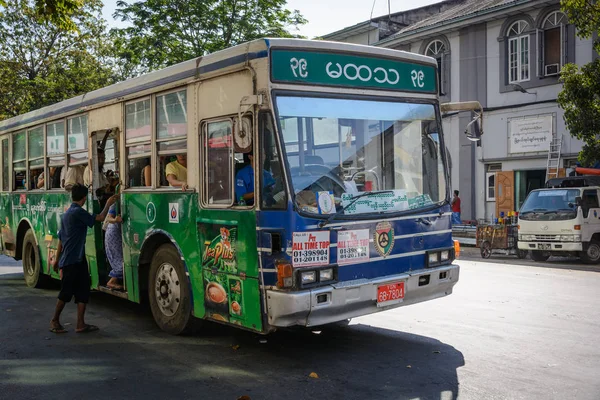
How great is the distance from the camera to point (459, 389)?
545 cm

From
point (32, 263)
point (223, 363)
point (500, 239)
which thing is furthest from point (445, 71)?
point (223, 363)

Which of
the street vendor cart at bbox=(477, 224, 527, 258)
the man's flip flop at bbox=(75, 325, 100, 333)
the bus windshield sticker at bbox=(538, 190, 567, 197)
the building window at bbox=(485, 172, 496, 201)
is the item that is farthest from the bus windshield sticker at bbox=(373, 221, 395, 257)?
the building window at bbox=(485, 172, 496, 201)

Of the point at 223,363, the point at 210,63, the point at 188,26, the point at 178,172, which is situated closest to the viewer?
the point at 223,363

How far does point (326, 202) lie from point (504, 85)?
20.6 m

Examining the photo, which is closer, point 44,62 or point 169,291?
point 169,291

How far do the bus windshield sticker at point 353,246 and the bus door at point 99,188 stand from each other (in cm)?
407

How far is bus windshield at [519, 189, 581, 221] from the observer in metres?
16.2

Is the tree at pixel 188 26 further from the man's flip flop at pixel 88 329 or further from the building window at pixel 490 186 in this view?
the man's flip flop at pixel 88 329

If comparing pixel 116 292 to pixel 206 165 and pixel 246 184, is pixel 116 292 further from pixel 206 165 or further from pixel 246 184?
pixel 246 184

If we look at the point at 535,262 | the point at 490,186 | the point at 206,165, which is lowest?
the point at 535,262

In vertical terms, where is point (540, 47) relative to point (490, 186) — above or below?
above

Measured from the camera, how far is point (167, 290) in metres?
7.53

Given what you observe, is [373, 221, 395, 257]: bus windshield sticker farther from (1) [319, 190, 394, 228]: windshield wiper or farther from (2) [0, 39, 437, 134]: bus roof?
(2) [0, 39, 437, 134]: bus roof

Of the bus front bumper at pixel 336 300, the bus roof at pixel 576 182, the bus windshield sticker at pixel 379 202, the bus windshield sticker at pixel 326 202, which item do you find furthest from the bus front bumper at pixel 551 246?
the bus windshield sticker at pixel 326 202
